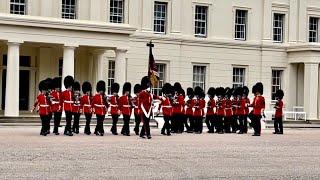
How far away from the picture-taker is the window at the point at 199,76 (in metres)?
Answer: 42.1

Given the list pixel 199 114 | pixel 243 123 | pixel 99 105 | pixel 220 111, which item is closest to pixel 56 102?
pixel 99 105

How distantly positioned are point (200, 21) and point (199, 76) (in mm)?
2937

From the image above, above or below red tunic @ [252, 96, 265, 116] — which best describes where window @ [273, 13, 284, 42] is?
above

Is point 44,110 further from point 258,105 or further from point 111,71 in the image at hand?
point 111,71

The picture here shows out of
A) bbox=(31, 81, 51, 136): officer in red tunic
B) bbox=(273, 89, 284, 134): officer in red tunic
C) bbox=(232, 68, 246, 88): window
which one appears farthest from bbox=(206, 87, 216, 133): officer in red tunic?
bbox=(232, 68, 246, 88): window

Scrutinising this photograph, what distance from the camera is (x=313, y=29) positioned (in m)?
45.5

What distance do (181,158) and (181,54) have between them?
83.3ft

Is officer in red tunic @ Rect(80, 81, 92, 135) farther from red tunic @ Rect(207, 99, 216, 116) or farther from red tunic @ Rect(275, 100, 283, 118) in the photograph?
red tunic @ Rect(275, 100, 283, 118)

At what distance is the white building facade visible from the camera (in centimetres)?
3444

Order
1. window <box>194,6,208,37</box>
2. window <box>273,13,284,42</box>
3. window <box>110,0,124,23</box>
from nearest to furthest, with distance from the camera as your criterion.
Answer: window <box>110,0,124,23</box> → window <box>194,6,208,37</box> → window <box>273,13,284,42</box>

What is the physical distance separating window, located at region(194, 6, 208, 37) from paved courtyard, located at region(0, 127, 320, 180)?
20.8 meters

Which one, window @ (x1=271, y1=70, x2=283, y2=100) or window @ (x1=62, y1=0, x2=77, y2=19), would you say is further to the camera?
window @ (x1=271, y1=70, x2=283, y2=100)

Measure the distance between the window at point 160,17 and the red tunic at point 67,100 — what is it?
1732 cm

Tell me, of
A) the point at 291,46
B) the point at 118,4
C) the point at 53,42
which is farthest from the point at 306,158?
the point at 291,46
